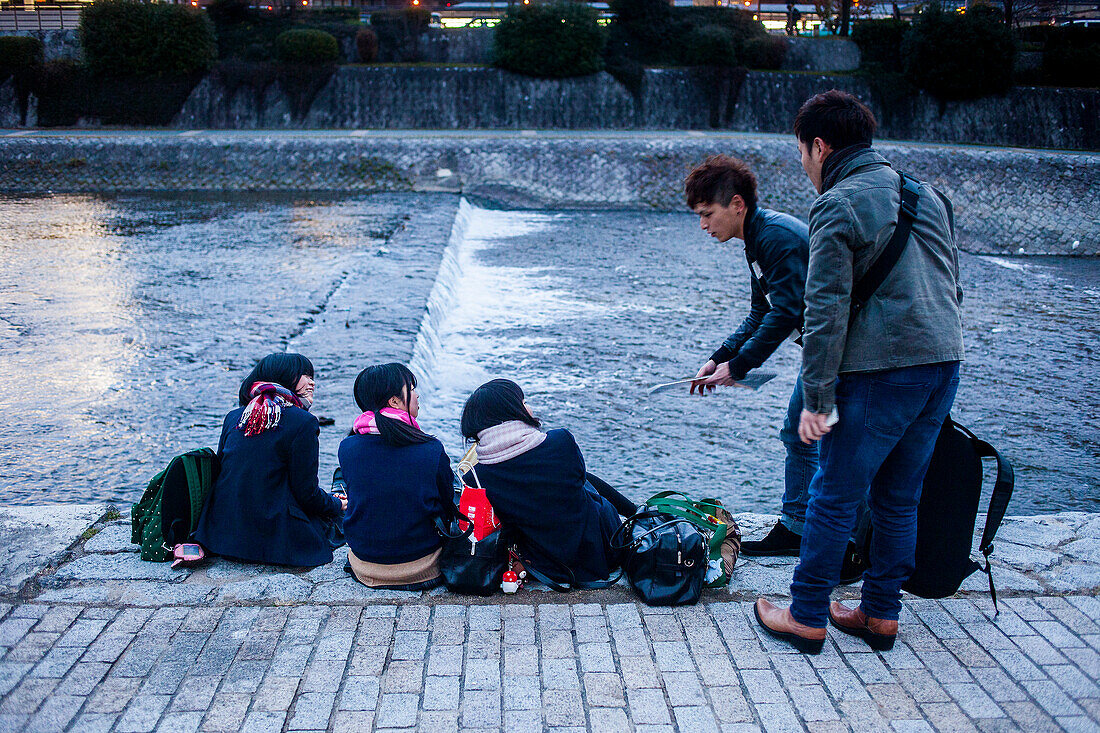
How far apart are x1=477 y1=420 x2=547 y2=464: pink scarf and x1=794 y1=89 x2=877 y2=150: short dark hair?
1.55 m

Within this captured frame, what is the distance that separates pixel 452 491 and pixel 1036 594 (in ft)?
8.24

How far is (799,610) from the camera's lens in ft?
10.7

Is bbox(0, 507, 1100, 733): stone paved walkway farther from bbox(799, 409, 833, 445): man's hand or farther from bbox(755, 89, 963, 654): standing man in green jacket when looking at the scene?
bbox(799, 409, 833, 445): man's hand

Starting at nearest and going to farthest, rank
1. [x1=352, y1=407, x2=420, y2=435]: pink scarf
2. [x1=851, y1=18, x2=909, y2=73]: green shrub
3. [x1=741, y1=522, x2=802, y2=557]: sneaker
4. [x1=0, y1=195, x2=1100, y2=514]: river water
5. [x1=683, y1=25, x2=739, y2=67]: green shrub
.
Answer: [x1=352, y1=407, x2=420, y2=435]: pink scarf
[x1=741, y1=522, x2=802, y2=557]: sneaker
[x1=0, y1=195, x2=1100, y2=514]: river water
[x1=683, y1=25, x2=739, y2=67]: green shrub
[x1=851, y1=18, x2=909, y2=73]: green shrub

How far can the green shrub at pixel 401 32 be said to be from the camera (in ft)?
97.6

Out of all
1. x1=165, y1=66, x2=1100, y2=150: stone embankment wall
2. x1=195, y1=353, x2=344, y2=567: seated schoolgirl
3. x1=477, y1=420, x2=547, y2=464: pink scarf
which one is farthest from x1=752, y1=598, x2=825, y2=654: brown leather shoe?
x1=165, y1=66, x2=1100, y2=150: stone embankment wall

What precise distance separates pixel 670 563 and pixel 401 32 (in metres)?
29.6

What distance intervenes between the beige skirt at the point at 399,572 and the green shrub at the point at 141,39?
990 inches

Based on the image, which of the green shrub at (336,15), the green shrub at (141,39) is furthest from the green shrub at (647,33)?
the green shrub at (141,39)

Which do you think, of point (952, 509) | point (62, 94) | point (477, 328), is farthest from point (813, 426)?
point (62, 94)

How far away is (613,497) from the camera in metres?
4.10

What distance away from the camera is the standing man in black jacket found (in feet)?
12.3

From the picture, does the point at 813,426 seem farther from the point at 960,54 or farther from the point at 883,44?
the point at 883,44

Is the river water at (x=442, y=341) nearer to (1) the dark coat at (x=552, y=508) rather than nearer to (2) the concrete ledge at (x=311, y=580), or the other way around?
(2) the concrete ledge at (x=311, y=580)
